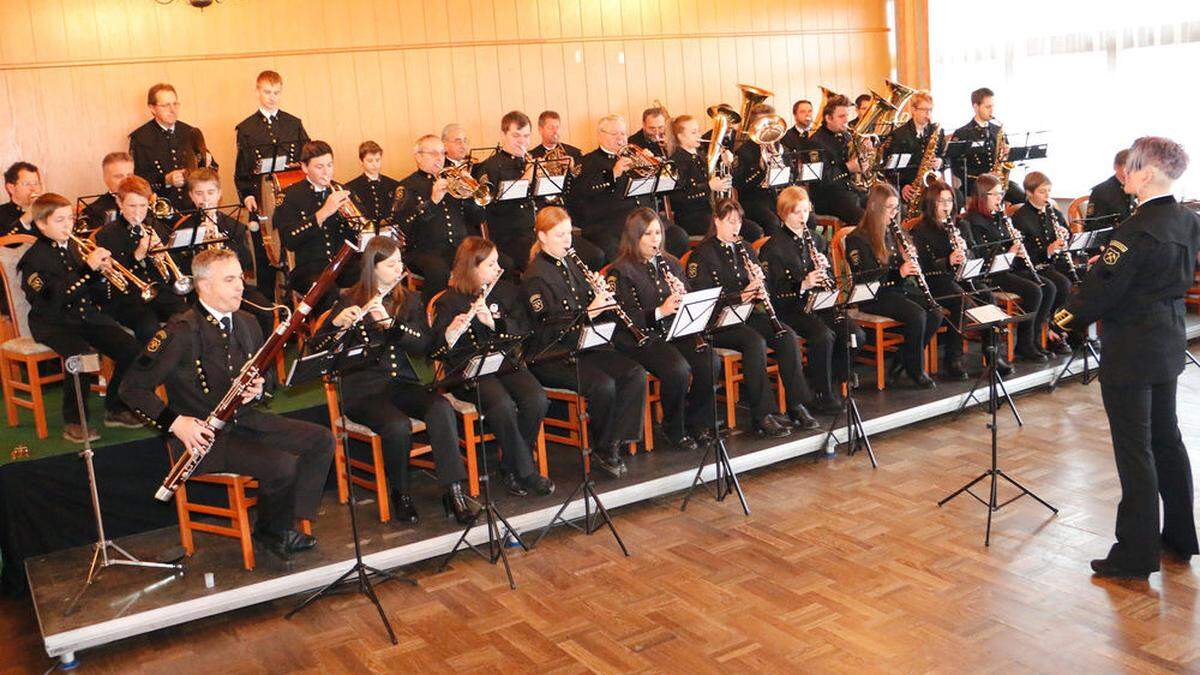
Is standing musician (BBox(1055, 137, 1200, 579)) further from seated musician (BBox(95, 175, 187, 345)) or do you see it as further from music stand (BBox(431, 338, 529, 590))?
seated musician (BBox(95, 175, 187, 345))

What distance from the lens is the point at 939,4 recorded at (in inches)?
457

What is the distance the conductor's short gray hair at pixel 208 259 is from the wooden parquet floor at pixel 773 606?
5.01 feet

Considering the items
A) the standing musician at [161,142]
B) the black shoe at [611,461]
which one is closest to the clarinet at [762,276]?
the black shoe at [611,461]

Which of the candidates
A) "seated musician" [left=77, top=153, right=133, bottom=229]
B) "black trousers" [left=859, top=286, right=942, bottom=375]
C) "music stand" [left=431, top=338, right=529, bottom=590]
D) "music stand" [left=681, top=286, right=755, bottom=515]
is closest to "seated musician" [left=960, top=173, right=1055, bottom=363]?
"black trousers" [left=859, top=286, right=942, bottom=375]

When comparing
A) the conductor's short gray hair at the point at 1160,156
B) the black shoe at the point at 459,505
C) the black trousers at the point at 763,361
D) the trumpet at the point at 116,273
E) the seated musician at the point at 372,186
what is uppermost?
the seated musician at the point at 372,186

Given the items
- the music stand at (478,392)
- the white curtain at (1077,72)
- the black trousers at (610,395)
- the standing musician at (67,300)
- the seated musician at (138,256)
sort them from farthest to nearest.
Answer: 1. the white curtain at (1077,72)
2. the seated musician at (138,256)
3. the black trousers at (610,395)
4. the standing musician at (67,300)
5. the music stand at (478,392)

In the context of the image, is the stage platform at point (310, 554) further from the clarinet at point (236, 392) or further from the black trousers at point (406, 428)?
the clarinet at point (236, 392)

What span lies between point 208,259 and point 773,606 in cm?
290

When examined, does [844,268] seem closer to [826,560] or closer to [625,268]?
[625,268]

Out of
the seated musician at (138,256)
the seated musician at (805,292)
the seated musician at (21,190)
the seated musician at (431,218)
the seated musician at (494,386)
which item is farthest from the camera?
the seated musician at (431,218)

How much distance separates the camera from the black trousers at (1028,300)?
8133mm

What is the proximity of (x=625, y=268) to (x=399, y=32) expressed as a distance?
358 cm

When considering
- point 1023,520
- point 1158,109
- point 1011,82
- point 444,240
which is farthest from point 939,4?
point 1023,520

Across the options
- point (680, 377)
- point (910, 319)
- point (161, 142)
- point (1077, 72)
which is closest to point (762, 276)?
point (680, 377)
